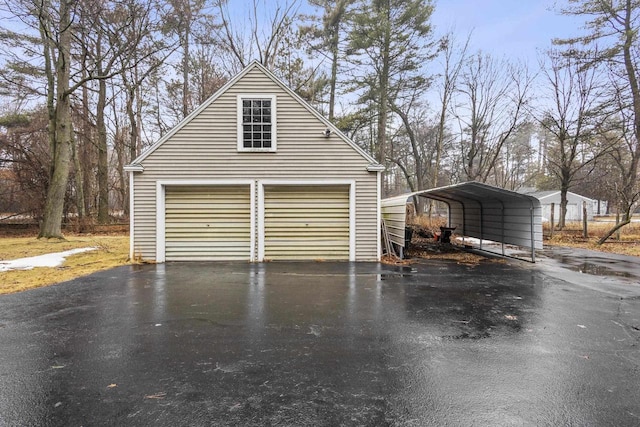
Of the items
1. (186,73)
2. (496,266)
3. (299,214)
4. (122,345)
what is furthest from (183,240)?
(186,73)

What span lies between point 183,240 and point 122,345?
20.4ft

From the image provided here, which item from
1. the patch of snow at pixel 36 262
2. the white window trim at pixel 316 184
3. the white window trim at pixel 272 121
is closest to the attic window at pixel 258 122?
the white window trim at pixel 272 121

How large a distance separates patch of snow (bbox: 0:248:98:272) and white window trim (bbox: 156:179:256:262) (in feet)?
8.32

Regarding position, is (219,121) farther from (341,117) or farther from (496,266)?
(341,117)

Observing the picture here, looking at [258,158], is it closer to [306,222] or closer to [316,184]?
[316,184]

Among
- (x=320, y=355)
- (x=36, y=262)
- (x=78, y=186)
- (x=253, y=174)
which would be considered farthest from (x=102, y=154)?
(x=320, y=355)

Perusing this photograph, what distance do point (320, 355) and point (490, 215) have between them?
11239 mm

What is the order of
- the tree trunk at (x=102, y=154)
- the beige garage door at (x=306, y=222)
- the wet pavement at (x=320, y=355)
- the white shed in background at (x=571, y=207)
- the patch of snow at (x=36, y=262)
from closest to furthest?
the wet pavement at (x=320, y=355) < the patch of snow at (x=36, y=262) < the beige garage door at (x=306, y=222) < the tree trunk at (x=102, y=154) < the white shed in background at (x=571, y=207)

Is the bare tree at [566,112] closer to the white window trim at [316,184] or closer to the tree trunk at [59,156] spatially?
the white window trim at [316,184]

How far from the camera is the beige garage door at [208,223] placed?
967 cm

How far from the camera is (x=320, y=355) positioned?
3508mm

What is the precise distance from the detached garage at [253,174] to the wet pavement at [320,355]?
10.6 feet

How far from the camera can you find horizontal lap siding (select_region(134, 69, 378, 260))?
9.52 meters

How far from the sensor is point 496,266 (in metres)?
9.13
